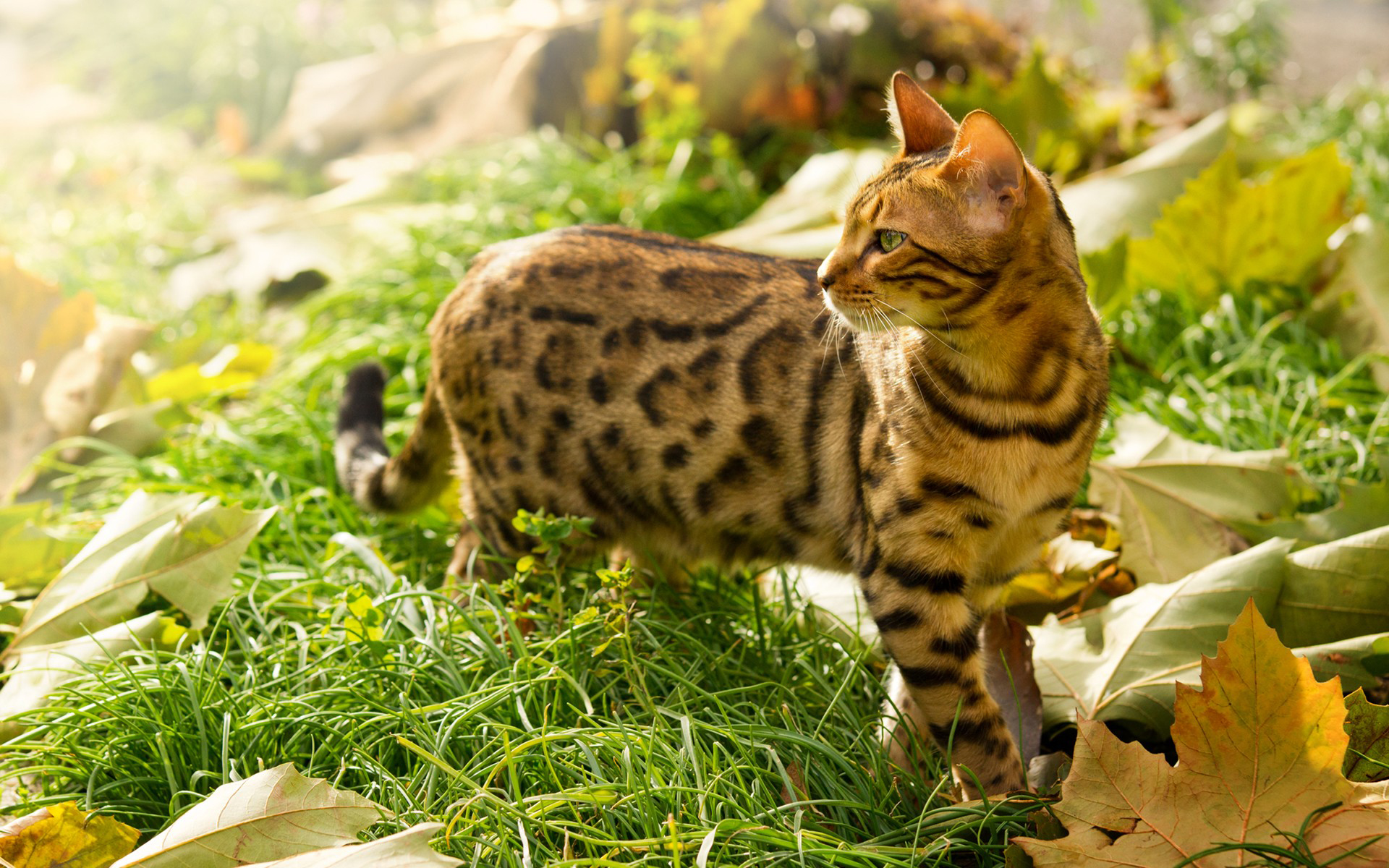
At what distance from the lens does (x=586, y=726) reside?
2199mm

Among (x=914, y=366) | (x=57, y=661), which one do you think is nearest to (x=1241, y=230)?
(x=914, y=366)

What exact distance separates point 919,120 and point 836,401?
2.08 feet

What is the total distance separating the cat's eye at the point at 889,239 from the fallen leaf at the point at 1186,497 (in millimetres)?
1030

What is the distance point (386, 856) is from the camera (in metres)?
1.71

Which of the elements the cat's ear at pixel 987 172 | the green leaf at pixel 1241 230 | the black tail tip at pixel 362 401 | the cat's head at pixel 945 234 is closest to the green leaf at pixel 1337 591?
the cat's head at pixel 945 234

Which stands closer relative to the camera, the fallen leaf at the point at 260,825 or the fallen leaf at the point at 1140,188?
the fallen leaf at the point at 260,825

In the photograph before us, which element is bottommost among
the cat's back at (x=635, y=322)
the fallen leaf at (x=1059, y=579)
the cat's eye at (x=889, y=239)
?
the fallen leaf at (x=1059, y=579)

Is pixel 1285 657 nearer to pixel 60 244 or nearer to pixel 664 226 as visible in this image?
pixel 664 226

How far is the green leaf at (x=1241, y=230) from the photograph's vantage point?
11.3ft

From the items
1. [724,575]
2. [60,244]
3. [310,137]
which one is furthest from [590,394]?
[310,137]

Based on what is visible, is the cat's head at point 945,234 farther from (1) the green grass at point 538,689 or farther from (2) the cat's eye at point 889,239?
(1) the green grass at point 538,689

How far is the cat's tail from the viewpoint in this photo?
2.92m

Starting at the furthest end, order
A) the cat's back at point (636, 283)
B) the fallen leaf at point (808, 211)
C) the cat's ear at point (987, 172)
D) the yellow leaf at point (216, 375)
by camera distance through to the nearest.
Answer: the fallen leaf at point (808, 211) → the yellow leaf at point (216, 375) → the cat's back at point (636, 283) → the cat's ear at point (987, 172)

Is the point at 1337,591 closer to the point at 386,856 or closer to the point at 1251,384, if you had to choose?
the point at 1251,384
